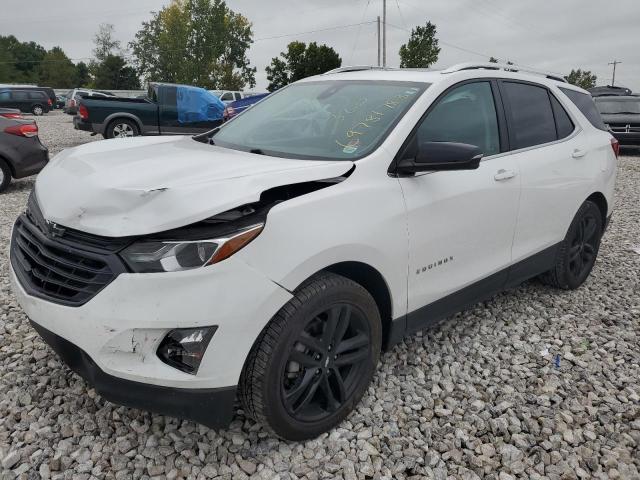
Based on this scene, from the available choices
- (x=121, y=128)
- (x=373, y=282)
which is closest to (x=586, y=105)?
(x=373, y=282)

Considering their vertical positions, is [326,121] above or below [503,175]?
above

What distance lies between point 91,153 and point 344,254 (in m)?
1.58

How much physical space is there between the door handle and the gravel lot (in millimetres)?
1118

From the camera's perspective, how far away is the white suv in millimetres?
1948

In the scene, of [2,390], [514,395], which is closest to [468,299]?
[514,395]

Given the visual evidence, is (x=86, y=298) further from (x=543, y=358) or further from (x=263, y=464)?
(x=543, y=358)

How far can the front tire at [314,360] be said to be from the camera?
2105 mm

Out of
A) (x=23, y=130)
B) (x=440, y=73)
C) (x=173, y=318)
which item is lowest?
(x=173, y=318)

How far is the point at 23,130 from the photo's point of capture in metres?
8.03

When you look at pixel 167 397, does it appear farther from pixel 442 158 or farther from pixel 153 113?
pixel 153 113

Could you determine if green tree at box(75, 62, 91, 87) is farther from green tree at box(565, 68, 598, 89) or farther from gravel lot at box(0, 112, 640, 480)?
gravel lot at box(0, 112, 640, 480)

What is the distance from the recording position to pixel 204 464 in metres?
2.30

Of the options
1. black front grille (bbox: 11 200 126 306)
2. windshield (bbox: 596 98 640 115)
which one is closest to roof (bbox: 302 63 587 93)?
black front grille (bbox: 11 200 126 306)

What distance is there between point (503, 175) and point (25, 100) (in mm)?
37665
